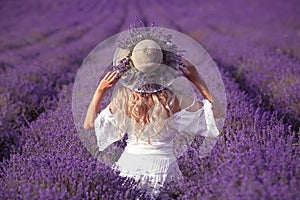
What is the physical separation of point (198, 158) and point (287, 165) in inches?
19.7

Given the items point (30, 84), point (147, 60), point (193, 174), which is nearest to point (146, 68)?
point (147, 60)

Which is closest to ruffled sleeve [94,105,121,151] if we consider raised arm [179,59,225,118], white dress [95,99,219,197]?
white dress [95,99,219,197]

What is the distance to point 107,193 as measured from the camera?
2.01 m

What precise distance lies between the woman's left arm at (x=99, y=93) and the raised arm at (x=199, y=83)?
33 centimetres

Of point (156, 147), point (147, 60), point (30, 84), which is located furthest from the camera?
point (30, 84)

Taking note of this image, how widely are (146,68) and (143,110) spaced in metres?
0.25

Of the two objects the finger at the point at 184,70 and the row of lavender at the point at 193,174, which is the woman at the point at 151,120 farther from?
Result: the row of lavender at the point at 193,174

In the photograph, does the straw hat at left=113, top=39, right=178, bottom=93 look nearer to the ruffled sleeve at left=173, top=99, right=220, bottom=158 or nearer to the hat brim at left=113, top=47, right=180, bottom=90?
the hat brim at left=113, top=47, right=180, bottom=90

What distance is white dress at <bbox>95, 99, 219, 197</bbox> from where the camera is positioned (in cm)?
234

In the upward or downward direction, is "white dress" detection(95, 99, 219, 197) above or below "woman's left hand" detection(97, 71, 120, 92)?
below

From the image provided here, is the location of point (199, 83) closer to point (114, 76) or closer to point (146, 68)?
point (146, 68)

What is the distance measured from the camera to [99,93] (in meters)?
2.30

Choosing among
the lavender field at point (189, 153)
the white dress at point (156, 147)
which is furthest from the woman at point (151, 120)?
the lavender field at point (189, 153)

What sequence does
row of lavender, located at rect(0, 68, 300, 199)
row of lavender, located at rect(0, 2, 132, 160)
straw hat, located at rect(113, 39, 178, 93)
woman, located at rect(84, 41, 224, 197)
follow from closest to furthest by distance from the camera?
row of lavender, located at rect(0, 68, 300, 199) < straw hat, located at rect(113, 39, 178, 93) < woman, located at rect(84, 41, 224, 197) < row of lavender, located at rect(0, 2, 132, 160)
